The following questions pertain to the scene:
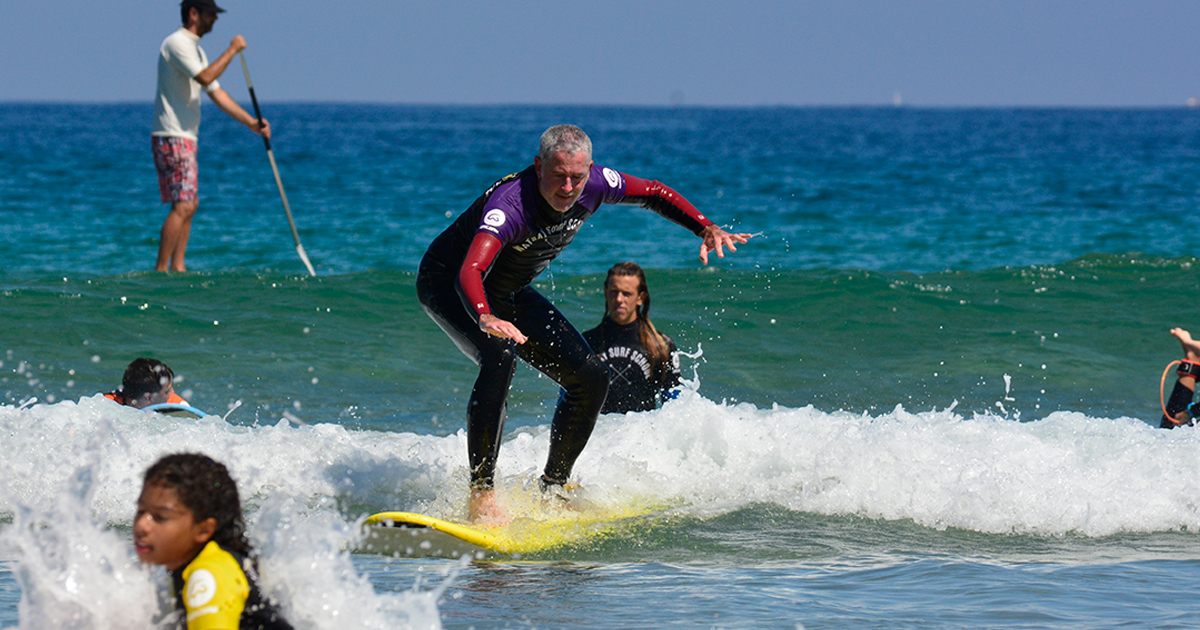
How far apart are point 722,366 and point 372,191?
20.2 meters

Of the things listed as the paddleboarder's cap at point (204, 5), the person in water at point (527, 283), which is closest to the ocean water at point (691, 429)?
the person in water at point (527, 283)

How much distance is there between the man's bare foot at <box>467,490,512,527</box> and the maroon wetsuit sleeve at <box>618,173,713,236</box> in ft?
4.82

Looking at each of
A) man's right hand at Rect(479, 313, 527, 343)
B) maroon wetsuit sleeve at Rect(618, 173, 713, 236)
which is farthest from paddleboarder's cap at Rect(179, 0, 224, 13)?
man's right hand at Rect(479, 313, 527, 343)

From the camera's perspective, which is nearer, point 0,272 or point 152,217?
point 0,272

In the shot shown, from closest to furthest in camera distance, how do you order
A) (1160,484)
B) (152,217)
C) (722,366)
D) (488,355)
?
(488,355) < (1160,484) < (722,366) < (152,217)

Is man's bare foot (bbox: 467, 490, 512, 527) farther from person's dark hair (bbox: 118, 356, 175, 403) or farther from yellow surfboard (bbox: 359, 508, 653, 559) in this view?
person's dark hair (bbox: 118, 356, 175, 403)

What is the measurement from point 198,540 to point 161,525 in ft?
0.36

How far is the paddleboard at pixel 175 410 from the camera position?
710 centimetres

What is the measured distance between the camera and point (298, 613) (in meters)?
3.25

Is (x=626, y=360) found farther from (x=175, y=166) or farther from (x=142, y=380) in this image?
(x=175, y=166)

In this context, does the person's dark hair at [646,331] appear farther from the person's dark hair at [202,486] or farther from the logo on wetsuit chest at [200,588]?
the logo on wetsuit chest at [200,588]

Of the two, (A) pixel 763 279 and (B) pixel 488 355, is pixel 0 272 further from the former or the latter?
(B) pixel 488 355

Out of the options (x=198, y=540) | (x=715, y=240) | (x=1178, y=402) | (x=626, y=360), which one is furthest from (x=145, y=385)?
(x=1178, y=402)

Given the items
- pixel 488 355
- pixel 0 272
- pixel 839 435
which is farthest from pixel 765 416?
pixel 0 272
